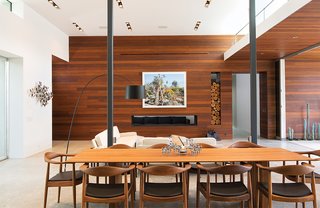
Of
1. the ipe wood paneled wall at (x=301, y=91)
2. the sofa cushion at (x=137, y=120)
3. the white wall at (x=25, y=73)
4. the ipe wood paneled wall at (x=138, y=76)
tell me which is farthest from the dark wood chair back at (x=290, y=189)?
the ipe wood paneled wall at (x=301, y=91)

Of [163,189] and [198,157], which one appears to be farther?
[198,157]

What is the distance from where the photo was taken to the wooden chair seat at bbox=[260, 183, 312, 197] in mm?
2533

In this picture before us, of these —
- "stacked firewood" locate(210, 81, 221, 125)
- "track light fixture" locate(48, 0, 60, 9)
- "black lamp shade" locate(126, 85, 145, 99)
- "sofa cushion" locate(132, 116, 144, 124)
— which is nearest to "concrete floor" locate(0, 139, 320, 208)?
"black lamp shade" locate(126, 85, 145, 99)

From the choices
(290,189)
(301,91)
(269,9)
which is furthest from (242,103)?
(290,189)

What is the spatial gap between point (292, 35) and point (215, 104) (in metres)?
4.13

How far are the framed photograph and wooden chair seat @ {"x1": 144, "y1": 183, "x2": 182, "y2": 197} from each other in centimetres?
648

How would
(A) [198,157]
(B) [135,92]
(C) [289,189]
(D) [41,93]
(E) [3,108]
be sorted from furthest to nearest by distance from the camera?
1. (D) [41,93]
2. (E) [3,108]
3. (B) [135,92]
4. (A) [198,157]
5. (C) [289,189]

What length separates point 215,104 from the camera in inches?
372

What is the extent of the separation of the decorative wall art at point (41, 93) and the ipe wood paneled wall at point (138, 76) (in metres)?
1.84

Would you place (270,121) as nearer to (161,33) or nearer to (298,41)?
(298,41)

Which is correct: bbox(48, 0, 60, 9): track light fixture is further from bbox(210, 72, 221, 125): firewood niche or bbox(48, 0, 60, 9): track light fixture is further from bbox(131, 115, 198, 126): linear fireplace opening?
bbox(210, 72, 221, 125): firewood niche

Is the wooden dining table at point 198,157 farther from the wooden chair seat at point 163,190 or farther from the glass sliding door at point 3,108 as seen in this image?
the glass sliding door at point 3,108

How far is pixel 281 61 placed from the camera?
8.95 m

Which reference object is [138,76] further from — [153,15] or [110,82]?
[110,82]
